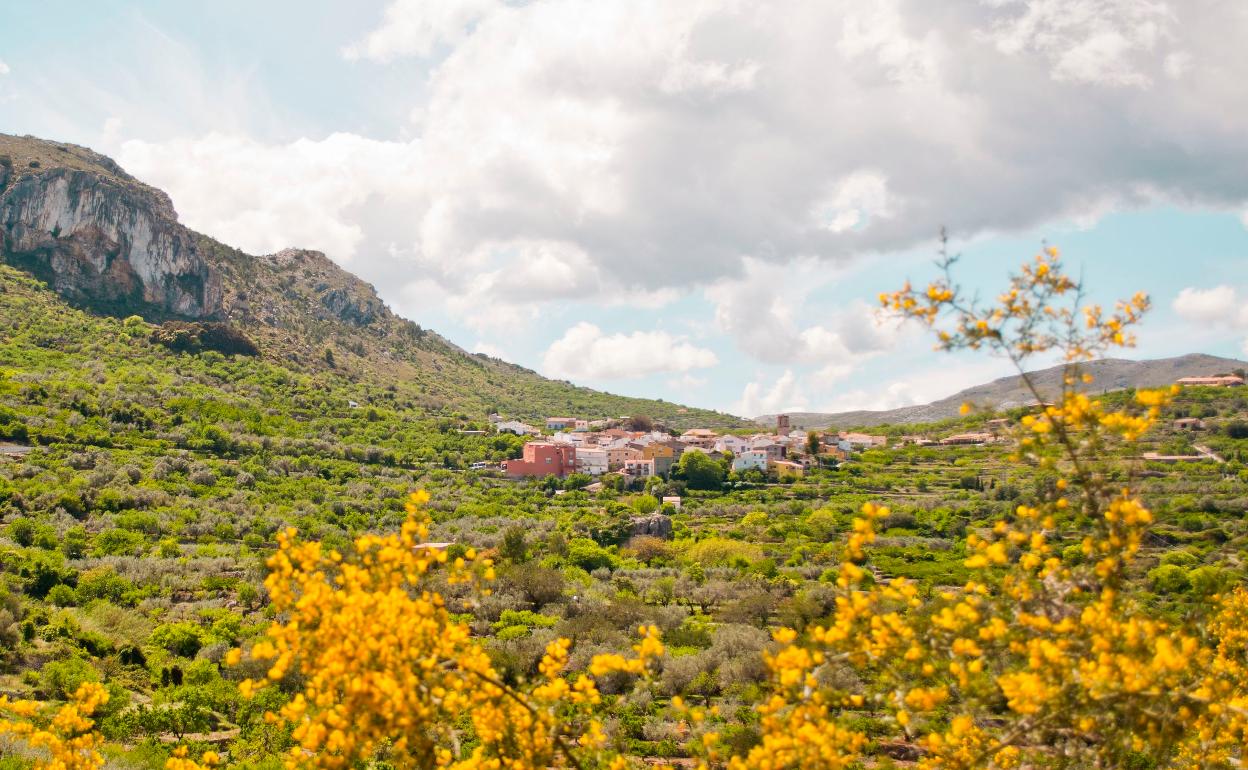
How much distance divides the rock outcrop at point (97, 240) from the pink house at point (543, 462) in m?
56.7

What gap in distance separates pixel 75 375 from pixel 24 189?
136 feet

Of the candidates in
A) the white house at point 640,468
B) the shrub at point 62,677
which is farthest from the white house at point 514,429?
the shrub at point 62,677

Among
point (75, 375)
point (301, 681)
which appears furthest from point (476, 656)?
point (75, 375)

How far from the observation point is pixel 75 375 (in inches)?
2579

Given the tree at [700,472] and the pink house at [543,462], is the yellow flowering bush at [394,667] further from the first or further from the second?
the tree at [700,472]

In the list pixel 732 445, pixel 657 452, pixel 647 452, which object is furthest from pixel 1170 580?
pixel 732 445

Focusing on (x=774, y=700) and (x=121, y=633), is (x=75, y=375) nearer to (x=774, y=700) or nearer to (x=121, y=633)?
(x=121, y=633)

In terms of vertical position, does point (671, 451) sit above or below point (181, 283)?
below

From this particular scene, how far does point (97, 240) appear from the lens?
93188 mm

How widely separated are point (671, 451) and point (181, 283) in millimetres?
70480

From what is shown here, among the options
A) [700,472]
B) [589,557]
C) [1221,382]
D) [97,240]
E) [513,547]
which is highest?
[97,240]

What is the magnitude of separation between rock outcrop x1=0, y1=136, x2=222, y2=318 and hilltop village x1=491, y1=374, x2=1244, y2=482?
4591 centimetres

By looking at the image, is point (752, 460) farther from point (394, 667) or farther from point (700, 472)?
point (394, 667)

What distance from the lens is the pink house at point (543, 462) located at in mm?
70438
